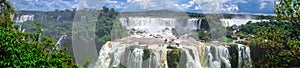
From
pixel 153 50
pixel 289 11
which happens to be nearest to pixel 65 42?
pixel 153 50

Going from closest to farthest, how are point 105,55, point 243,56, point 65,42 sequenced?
1. point 105,55
2. point 243,56
3. point 65,42

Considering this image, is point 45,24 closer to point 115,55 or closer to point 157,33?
point 115,55

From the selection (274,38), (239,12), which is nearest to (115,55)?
(274,38)

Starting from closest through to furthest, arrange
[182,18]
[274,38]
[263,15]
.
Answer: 1. [274,38]
2. [182,18]
3. [263,15]

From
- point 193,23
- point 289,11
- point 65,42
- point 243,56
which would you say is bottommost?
point 243,56

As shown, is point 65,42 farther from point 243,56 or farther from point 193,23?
point 243,56

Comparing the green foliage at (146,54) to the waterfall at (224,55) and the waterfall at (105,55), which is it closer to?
the waterfall at (105,55)

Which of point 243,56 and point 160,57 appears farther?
point 243,56

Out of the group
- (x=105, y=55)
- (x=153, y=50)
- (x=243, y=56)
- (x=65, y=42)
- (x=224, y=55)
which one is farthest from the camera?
(x=65, y=42)

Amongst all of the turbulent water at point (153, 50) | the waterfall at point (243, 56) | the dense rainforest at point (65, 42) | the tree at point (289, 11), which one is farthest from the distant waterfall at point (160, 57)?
the tree at point (289, 11)

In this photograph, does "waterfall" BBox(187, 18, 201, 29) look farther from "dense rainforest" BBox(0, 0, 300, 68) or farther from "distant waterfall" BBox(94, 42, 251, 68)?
"distant waterfall" BBox(94, 42, 251, 68)

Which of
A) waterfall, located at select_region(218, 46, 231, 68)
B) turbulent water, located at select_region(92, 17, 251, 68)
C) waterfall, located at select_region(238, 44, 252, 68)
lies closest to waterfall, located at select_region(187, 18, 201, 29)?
turbulent water, located at select_region(92, 17, 251, 68)
